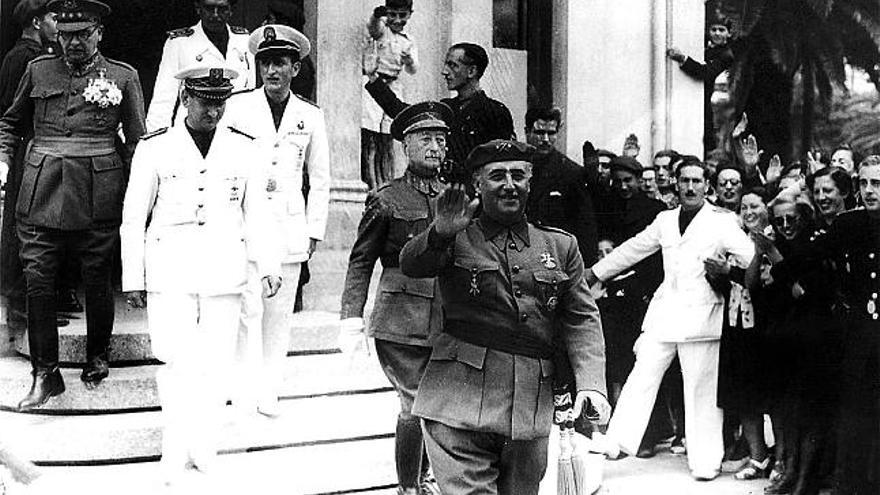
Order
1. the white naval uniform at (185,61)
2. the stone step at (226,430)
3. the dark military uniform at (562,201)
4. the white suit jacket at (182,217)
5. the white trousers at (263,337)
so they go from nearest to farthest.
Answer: the white suit jacket at (182,217) → the stone step at (226,430) → the white trousers at (263,337) → the white naval uniform at (185,61) → the dark military uniform at (562,201)

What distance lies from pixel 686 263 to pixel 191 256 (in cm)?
274

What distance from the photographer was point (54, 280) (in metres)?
5.35

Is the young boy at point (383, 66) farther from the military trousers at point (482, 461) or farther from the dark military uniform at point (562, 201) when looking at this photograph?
the military trousers at point (482, 461)

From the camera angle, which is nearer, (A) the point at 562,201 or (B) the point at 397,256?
(B) the point at 397,256

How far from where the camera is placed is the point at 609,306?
6855 millimetres

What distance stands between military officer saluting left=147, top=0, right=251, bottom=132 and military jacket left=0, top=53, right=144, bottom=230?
0.22 metres

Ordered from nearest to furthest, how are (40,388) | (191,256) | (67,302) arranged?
(191,256) < (40,388) < (67,302)

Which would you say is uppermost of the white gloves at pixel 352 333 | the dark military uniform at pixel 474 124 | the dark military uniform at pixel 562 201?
the dark military uniform at pixel 474 124

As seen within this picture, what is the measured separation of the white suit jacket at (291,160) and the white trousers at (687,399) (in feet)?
6.34

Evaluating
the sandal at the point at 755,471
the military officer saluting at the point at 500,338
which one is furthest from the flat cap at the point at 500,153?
the sandal at the point at 755,471

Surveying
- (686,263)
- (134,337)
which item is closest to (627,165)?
(686,263)

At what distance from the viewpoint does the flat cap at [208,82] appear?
4.99m

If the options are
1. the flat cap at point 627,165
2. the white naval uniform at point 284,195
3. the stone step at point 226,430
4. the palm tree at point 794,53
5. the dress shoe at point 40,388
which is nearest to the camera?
the stone step at point 226,430

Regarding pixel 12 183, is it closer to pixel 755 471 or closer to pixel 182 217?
pixel 182 217
